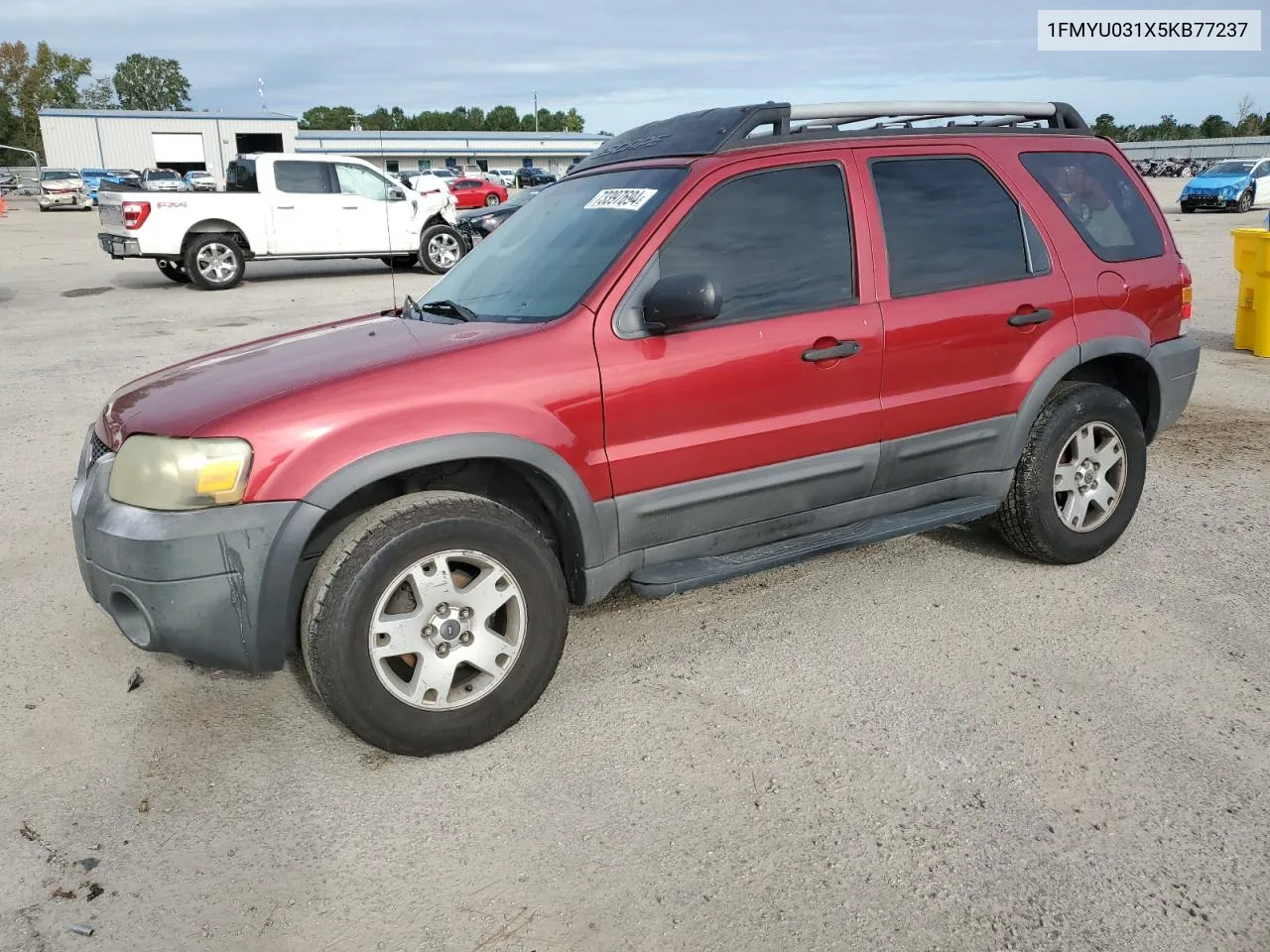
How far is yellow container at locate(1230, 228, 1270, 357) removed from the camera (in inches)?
321

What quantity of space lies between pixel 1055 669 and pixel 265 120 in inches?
3088

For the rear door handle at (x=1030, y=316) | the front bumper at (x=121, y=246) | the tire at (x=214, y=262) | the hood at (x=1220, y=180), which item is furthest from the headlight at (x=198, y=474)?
the hood at (x=1220, y=180)

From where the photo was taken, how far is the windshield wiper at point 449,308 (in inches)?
140

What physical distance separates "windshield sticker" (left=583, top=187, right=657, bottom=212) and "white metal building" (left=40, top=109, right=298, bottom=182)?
72584 millimetres

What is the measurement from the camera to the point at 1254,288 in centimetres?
836

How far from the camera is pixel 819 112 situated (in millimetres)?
3697

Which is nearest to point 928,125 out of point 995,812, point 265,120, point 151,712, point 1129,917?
point 995,812

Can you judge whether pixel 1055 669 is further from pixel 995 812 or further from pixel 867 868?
pixel 867 868

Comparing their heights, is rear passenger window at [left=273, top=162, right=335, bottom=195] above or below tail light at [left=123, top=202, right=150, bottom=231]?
above

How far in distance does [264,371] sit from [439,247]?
13.9 m

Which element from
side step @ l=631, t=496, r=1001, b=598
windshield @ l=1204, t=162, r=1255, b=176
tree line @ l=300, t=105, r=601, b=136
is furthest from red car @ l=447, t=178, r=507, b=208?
tree line @ l=300, t=105, r=601, b=136

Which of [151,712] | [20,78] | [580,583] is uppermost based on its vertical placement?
[20,78]

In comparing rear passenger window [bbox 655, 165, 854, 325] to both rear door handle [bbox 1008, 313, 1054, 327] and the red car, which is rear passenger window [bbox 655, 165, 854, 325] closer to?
rear door handle [bbox 1008, 313, 1054, 327]

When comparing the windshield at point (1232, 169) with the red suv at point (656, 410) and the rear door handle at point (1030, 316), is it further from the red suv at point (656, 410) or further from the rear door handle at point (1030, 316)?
the rear door handle at point (1030, 316)
